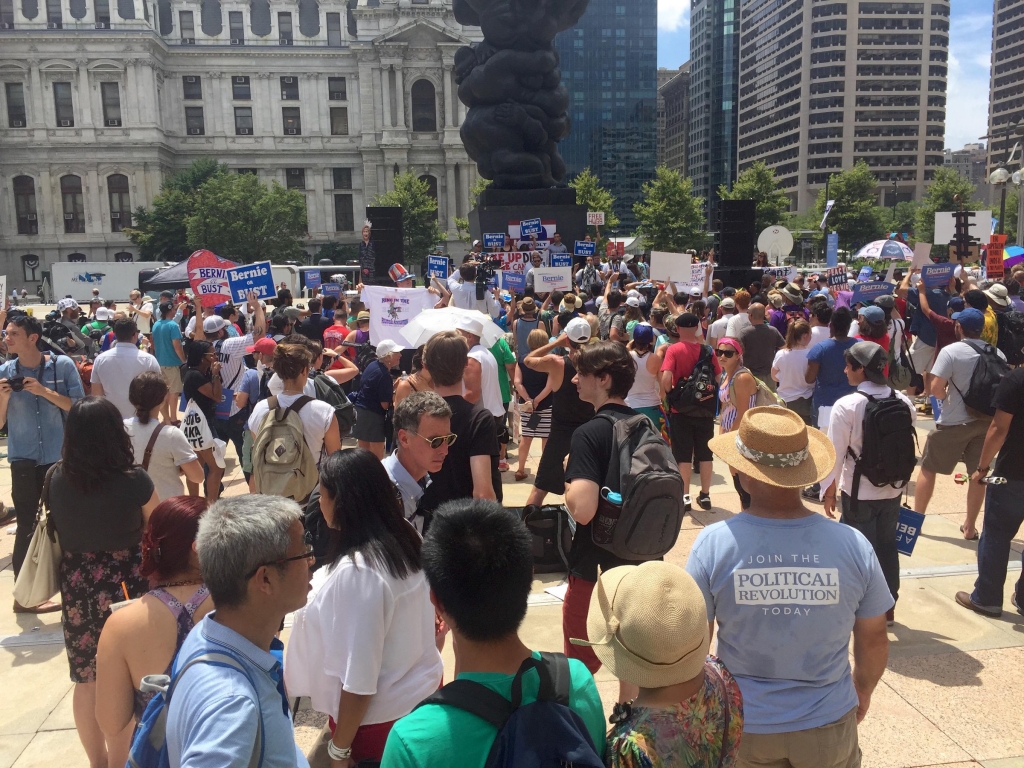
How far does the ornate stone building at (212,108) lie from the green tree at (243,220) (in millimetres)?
10679

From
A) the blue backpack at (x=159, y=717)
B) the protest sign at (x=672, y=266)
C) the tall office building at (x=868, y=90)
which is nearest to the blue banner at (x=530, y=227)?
the protest sign at (x=672, y=266)

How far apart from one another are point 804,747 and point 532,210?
1761cm

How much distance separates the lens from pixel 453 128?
65062 mm

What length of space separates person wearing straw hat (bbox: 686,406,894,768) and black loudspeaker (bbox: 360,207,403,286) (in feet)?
49.5

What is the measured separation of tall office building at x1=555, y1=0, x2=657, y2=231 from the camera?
101m

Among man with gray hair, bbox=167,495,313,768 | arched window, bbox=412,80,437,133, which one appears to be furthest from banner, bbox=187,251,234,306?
arched window, bbox=412,80,437,133

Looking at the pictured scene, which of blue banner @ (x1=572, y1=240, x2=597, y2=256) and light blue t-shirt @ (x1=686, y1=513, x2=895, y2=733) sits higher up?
blue banner @ (x1=572, y1=240, x2=597, y2=256)

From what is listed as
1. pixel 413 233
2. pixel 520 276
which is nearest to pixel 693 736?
pixel 520 276

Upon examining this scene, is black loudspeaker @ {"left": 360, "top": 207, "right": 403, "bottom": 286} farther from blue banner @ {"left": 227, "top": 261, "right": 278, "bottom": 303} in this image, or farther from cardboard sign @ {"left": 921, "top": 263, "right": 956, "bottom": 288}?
cardboard sign @ {"left": 921, "top": 263, "right": 956, "bottom": 288}

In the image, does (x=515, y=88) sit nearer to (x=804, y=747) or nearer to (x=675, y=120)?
(x=804, y=747)

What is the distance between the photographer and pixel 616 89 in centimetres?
10175

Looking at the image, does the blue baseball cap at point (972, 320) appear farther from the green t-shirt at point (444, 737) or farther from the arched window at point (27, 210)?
the arched window at point (27, 210)

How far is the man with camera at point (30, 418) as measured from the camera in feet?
17.1

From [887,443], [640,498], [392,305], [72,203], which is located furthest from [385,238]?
[72,203]
